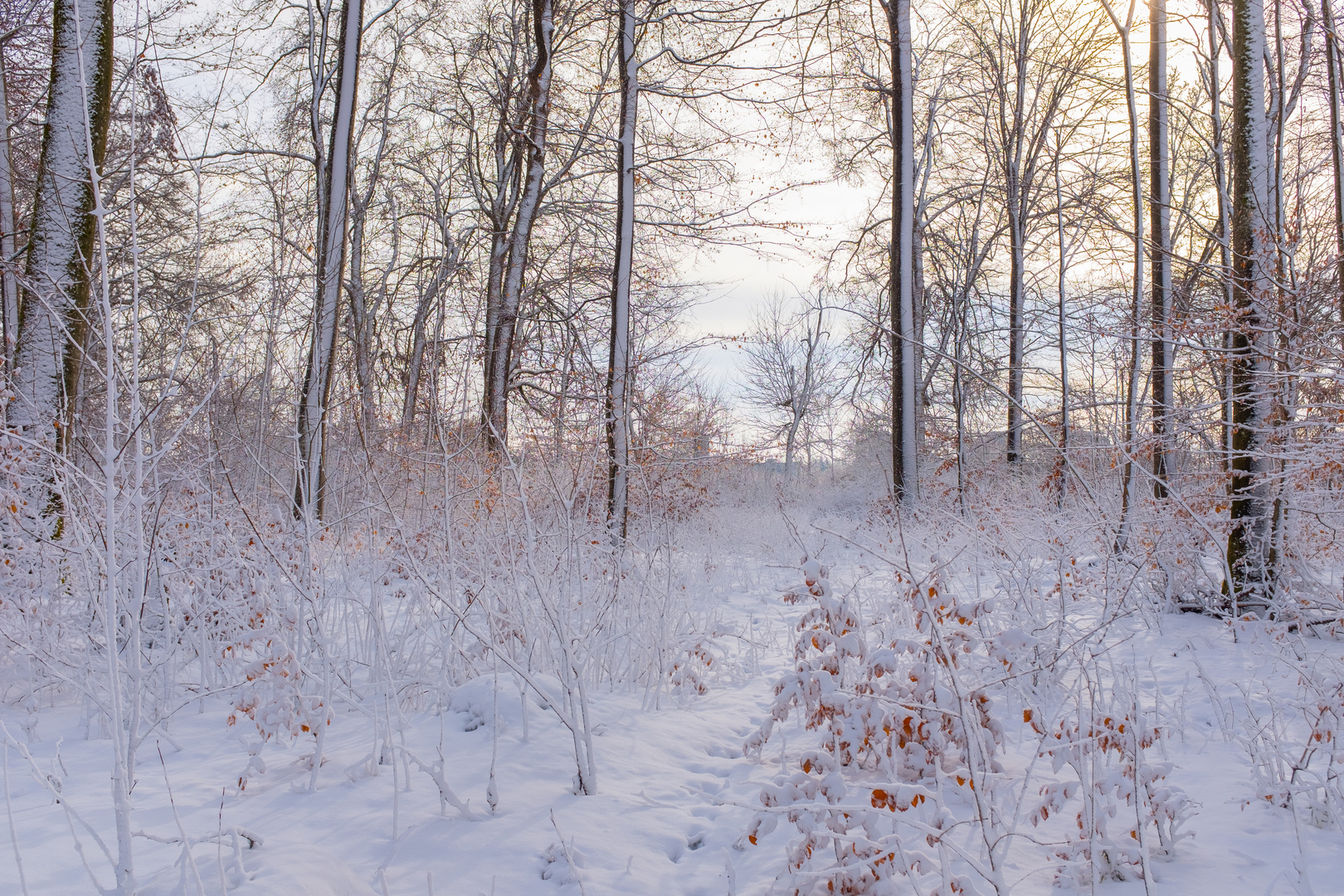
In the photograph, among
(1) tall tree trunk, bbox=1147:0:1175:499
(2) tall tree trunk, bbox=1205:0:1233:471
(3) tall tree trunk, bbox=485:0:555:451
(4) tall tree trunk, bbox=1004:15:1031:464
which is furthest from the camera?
(4) tall tree trunk, bbox=1004:15:1031:464

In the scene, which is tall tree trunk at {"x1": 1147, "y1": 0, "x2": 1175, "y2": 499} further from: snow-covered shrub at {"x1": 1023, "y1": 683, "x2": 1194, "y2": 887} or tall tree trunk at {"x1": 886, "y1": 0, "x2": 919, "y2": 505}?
snow-covered shrub at {"x1": 1023, "y1": 683, "x2": 1194, "y2": 887}

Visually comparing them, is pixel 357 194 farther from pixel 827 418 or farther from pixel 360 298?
pixel 827 418

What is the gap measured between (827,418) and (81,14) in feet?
102

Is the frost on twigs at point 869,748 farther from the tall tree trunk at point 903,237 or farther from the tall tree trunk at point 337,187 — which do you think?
the tall tree trunk at point 903,237

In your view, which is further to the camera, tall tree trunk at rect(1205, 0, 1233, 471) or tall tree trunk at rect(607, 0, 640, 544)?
tall tree trunk at rect(607, 0, 640, 544)

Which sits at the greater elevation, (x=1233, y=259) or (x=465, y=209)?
(x=465, y=209)

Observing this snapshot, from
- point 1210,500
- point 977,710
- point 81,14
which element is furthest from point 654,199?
point 977,710

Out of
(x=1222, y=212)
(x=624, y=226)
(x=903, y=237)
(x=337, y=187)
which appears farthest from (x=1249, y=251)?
(x=337, y=187)

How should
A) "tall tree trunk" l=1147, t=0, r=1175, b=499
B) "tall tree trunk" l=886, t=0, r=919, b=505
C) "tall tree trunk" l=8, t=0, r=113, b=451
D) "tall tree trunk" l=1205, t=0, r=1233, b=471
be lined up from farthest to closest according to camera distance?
"tall tree trunk" l=886, t=0, r=919, b=505 → "tall tree trunk" l=1147, t=0, r=1175, b=499 → "tall tree trunk" l=8, t=0, r=113, b=451 → "tall tree trunk" l=1205, t=0, r=1233, b=471

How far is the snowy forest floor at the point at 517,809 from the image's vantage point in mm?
2162

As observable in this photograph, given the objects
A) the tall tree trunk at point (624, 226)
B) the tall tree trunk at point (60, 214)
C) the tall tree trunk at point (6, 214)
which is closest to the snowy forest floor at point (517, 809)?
the tall tree trunk at point (60, 214)

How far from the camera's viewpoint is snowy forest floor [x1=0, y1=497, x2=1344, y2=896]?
85.1 inches

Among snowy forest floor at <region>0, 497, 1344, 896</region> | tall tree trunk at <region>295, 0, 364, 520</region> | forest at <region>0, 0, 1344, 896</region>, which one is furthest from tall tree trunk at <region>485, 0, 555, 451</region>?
snowy forest floor at <region>0, 497, 1344, 896</region>

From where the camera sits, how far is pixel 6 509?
144 inches
